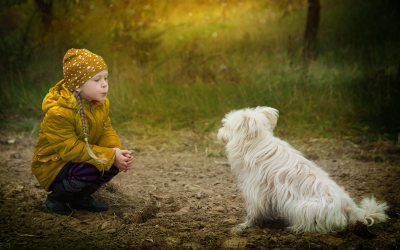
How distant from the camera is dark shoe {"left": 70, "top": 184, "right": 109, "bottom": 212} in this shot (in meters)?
3.16

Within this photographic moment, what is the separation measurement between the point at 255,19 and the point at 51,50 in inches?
261

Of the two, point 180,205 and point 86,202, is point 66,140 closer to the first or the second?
point 86,202

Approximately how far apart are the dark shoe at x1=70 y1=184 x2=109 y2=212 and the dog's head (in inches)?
54.0

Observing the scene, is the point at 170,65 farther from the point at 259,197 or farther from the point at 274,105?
the point at 259,197

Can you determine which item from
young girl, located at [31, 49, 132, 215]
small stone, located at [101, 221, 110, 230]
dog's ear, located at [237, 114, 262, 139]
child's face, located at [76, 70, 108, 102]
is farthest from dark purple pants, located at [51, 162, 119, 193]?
dog's ear, located at [237, 114, 262, 139]

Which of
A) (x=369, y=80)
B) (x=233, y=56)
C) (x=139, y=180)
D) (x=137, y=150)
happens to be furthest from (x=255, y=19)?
(x=139, y=180)

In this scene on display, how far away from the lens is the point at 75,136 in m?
2.80

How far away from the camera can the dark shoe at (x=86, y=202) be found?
3160 mm

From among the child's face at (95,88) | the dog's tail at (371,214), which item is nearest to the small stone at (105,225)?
the child's face at (95,88)

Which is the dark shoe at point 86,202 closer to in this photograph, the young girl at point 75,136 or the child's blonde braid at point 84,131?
the young girl at point 75,136

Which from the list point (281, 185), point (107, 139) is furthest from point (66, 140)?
point (281, 185)

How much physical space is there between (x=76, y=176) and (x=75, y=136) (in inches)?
14.6

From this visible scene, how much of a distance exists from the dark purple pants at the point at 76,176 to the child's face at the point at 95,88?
60 centimetres

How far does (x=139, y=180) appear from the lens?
4.21 m
